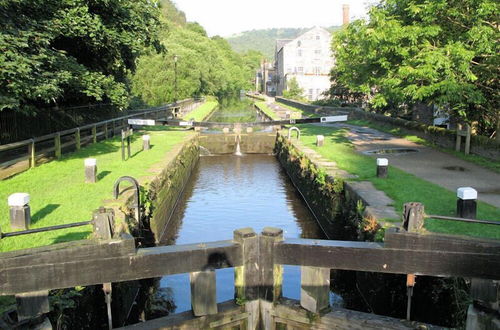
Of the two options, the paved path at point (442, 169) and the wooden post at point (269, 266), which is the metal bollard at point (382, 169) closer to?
the paved path at point (442, 169)

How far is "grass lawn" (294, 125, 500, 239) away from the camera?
7172 mm

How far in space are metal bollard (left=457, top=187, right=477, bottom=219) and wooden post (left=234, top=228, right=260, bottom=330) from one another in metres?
3.86

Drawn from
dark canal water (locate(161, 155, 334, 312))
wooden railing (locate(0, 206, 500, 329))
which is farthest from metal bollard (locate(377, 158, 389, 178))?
wooden railing (locate(0, 206, 500, 329))

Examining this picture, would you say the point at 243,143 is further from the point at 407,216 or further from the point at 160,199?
the point at 407,216

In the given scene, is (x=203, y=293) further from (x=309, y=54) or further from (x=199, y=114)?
(x=309, y=54)

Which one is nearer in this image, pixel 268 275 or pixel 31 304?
pixel 31 304

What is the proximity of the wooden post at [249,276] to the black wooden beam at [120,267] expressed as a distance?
10 centimetres

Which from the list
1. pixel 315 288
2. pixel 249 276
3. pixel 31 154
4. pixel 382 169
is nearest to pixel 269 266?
pixel 249 276

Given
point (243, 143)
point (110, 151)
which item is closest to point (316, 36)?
point (243, 143)

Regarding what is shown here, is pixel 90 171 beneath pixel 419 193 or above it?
above

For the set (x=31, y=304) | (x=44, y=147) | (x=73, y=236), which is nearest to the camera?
(x=31, y=304)

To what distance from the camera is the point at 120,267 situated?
16.8 feet

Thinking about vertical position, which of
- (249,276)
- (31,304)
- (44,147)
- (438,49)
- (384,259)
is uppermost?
(438,49)

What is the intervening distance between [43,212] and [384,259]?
6030 millimetres
